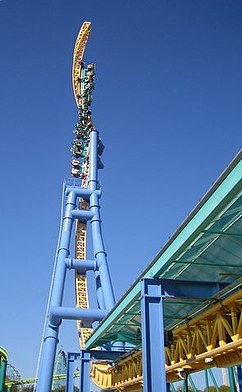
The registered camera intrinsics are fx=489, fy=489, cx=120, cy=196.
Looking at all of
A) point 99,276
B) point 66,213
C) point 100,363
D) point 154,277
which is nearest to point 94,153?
point 66,213

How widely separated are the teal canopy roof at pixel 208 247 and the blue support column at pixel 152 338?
363 millimetres

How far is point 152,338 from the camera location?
8828mm

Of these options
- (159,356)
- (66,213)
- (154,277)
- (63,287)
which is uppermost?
(66,213)

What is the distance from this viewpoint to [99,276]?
25.8 metres

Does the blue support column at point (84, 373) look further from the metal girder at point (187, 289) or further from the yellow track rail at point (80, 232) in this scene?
the metal girder at point (187, 289)

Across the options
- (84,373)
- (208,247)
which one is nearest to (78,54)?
(84,373)

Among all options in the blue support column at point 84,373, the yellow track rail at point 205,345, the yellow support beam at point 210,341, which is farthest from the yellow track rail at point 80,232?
the yellow support beam at point 210,341

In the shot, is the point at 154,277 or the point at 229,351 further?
the point at 154,277

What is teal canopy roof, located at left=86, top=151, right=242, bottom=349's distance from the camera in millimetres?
7051

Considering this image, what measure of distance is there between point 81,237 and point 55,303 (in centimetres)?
839

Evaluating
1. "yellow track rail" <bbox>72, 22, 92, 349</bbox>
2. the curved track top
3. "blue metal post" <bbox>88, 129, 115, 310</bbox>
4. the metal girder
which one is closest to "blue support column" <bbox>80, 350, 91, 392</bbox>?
"blue metal post" <bbox>88, 129, 115, 310</bbox>

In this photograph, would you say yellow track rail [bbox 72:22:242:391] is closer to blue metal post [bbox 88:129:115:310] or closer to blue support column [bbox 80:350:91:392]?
blue support column [bbox 80:350:91:392]

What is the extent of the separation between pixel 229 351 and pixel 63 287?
1599 centimetres

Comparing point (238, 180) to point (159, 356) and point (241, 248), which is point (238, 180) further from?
point (159, 356)
